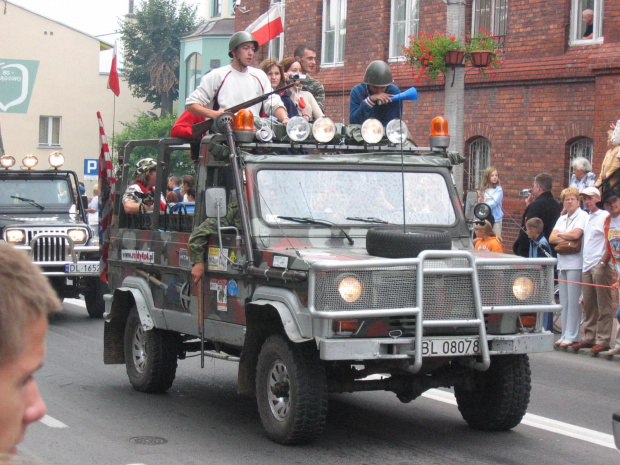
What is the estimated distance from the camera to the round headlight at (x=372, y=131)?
831cm

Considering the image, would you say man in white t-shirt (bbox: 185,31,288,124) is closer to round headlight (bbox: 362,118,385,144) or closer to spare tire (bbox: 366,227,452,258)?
round headlight (bbox: 362,118,385,144)

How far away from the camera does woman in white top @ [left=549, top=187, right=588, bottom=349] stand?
12773mm

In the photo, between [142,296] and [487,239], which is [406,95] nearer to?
[142,296]

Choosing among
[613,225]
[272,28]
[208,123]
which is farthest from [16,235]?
[613,225]

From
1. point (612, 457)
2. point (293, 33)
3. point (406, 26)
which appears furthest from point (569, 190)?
point (293, 33)

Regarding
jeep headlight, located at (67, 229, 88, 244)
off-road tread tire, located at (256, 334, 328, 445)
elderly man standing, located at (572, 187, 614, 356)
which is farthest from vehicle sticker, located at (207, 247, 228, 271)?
jeep headlight, located at (67, 229, 88, 244)

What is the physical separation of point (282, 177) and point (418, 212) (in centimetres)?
108

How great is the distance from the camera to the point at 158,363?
29.9 ft

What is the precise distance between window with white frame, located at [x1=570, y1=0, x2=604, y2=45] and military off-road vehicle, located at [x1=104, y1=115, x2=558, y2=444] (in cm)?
1146

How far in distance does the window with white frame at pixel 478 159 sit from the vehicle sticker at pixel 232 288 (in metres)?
14.1

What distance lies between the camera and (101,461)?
22.4ft

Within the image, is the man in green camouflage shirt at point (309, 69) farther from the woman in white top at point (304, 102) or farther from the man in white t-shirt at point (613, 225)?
the man in white t-shirt at point (613, 225)

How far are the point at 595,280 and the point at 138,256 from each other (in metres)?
5.66

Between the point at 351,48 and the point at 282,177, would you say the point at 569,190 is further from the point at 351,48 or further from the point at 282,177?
the point at 351,48
